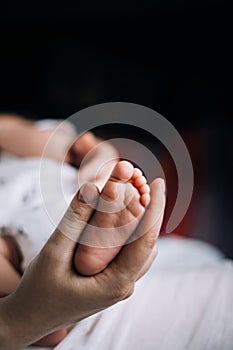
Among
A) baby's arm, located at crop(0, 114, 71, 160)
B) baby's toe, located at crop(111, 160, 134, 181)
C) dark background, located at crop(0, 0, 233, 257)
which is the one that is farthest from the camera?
dark background, located at crop(0, 0, 233, 257)

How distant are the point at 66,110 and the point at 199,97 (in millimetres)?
377

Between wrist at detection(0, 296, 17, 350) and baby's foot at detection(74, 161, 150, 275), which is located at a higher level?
baby's foot at detection(74, 161, 150, 275)

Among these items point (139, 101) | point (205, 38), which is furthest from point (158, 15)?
point (139, 101)

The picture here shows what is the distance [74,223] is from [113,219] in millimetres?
37

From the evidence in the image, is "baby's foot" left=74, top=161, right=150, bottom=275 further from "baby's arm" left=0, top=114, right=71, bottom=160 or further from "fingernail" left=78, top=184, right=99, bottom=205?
"baby's arm" left=0, top=114, right=71, bottom=160

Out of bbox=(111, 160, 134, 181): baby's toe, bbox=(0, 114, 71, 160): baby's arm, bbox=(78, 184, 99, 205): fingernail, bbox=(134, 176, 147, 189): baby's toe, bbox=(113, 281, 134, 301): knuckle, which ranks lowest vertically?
bbox=(0, 114, 71, 160): baby's arm

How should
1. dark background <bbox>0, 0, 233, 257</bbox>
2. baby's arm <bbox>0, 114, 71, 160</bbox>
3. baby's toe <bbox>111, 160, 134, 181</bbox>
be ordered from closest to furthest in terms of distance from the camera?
1. baby's toe <bbox>111, 160, 134, 181</bbox>
2. baby's arm <bbox>0, 114, 71, 160</bbox>
3. dark background <bbox>0, 0, 233, 257</bbox>

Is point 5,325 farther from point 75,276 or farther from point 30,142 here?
point 30,142

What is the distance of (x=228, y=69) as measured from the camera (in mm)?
1406

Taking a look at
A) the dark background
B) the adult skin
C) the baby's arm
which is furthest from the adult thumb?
the dark background

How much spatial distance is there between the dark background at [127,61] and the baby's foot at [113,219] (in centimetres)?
88

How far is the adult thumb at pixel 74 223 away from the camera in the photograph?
0.47m

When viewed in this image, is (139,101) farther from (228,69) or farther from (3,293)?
(3,293)

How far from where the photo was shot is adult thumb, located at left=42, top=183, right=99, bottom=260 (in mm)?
474
